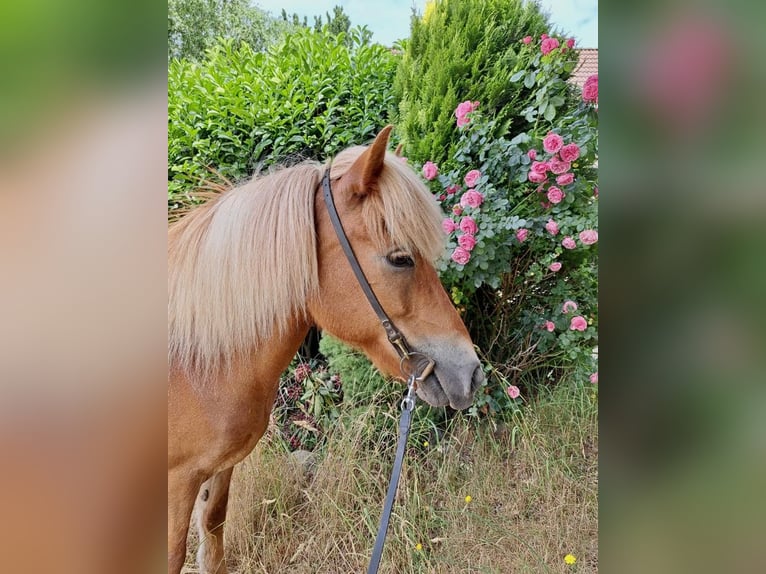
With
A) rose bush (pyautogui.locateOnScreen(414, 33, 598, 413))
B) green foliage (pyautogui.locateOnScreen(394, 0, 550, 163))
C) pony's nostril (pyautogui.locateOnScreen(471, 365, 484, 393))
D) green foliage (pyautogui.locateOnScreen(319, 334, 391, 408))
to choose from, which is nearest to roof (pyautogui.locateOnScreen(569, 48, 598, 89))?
rose bush (pyautogui.locateOnScreen(414, 33, 598, 413))

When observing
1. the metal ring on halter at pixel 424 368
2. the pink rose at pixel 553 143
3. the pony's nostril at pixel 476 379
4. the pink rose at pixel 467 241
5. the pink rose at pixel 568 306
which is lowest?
the pink rose at pixel 568 306

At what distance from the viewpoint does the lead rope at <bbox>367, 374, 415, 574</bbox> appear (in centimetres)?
89

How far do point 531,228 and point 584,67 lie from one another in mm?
641

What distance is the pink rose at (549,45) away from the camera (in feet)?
5.30

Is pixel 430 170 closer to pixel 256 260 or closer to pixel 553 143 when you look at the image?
pixel 553 143

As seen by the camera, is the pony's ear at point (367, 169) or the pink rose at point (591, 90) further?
the pink rose at point (591, 90)

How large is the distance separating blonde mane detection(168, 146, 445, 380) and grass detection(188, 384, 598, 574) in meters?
1.07

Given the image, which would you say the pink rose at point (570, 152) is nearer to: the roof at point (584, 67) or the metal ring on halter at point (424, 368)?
the roof at point (584, 67)
